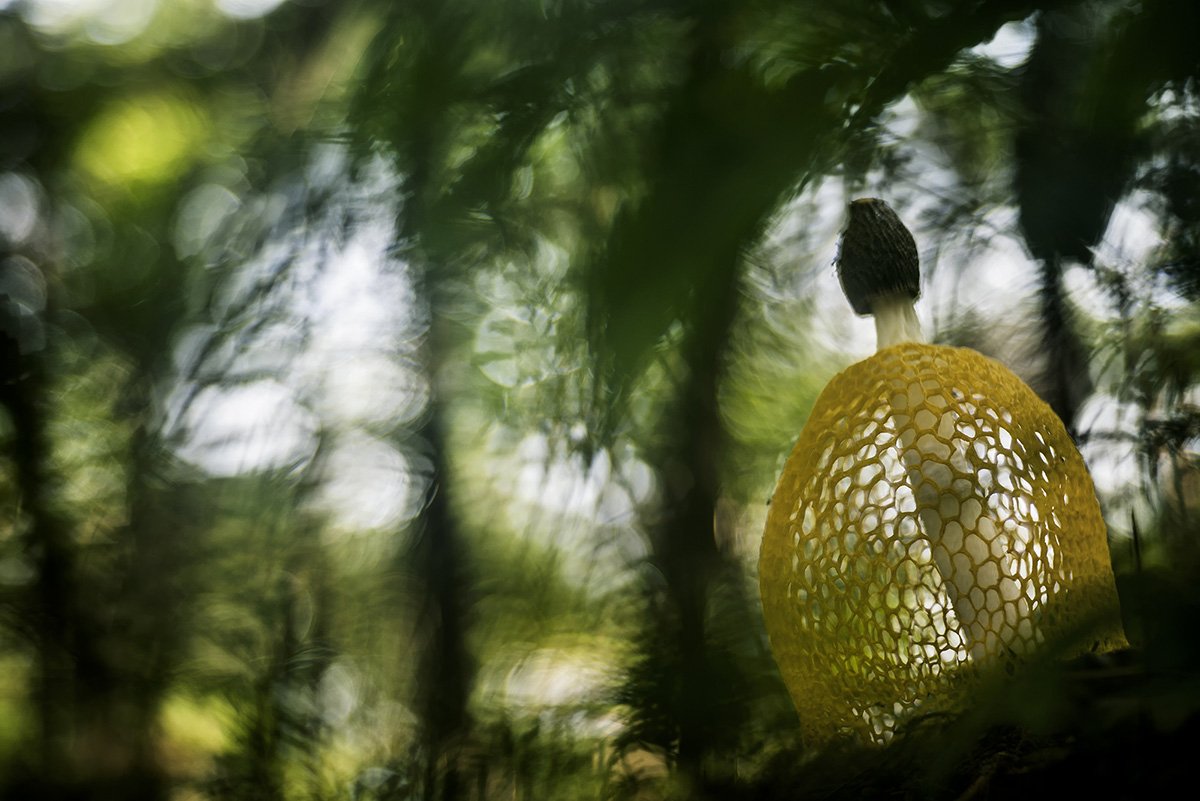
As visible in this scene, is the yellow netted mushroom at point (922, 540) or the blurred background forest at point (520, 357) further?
the yellow netted mushroom at point (922, 540)

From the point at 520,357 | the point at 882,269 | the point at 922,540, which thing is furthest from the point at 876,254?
the point at 520,357

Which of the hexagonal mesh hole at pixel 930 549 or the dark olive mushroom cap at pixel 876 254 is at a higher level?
the dark olive mushroom cap at pixel 876 254

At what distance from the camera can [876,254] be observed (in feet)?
1.34

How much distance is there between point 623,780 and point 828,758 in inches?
8.4

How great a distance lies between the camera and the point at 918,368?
0.38 metres

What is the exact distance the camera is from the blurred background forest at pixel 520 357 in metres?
0.19

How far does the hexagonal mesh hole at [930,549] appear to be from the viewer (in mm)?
336

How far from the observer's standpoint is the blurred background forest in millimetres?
185

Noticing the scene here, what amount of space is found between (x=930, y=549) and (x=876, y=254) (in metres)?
0.19

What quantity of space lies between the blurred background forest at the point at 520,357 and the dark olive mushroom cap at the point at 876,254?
0.15ft

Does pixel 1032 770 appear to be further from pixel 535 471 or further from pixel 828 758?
pixel 535 471

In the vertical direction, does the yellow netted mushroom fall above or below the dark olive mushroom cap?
below

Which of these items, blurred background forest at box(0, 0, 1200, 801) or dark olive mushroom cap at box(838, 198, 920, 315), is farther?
dark olive mushroom cap at box(838, 198, 920, 315)

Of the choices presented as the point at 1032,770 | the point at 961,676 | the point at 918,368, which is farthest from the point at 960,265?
the point at 1032,770
